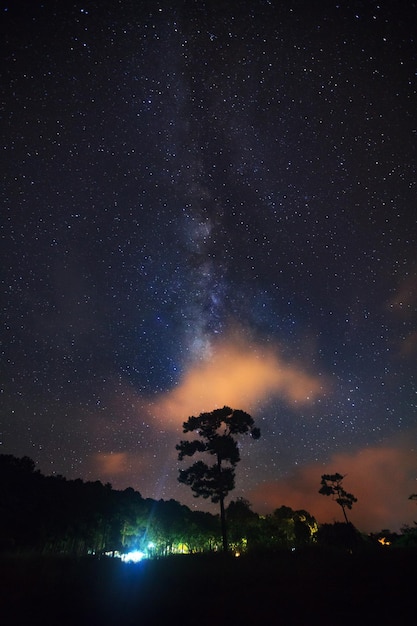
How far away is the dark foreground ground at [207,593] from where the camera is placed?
25.0 ft

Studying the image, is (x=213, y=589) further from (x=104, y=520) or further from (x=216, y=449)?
(x=104, y=520)

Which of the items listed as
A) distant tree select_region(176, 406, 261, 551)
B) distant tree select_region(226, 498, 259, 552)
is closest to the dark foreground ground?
distant tree select_region(176, 406, 261, 551)

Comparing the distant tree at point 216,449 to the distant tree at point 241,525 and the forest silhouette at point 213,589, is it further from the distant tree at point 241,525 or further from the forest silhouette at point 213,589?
the distant tree at point 241,525

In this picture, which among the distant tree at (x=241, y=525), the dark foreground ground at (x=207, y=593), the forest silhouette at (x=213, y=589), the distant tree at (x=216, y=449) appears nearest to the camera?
the dark foreground ground at (x=207, y=593)

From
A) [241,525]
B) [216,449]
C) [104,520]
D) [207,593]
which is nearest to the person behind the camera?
[207,593]

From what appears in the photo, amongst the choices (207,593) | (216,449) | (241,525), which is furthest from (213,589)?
(241,525)

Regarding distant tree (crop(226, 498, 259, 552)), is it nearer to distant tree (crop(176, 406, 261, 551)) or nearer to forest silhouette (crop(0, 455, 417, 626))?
distant tree (crop(176, 406, 261, 551))

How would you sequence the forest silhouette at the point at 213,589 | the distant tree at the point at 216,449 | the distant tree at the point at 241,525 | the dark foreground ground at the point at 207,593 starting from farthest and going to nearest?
the distant tree at the point at 241,525, the distant tree at the point at 216,449, the forest silhouette at the point at 213,589, the dark foreground ground at the point at 207,593

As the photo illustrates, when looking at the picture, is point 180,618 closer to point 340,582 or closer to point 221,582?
point 221,582

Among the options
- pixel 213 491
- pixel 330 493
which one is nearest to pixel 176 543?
pixel 330 493

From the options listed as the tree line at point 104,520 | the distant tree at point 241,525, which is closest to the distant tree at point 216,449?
the tree line at point 104,520

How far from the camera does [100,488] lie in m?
57.3

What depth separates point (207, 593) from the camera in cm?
923

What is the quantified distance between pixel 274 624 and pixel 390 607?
302 centimetres
